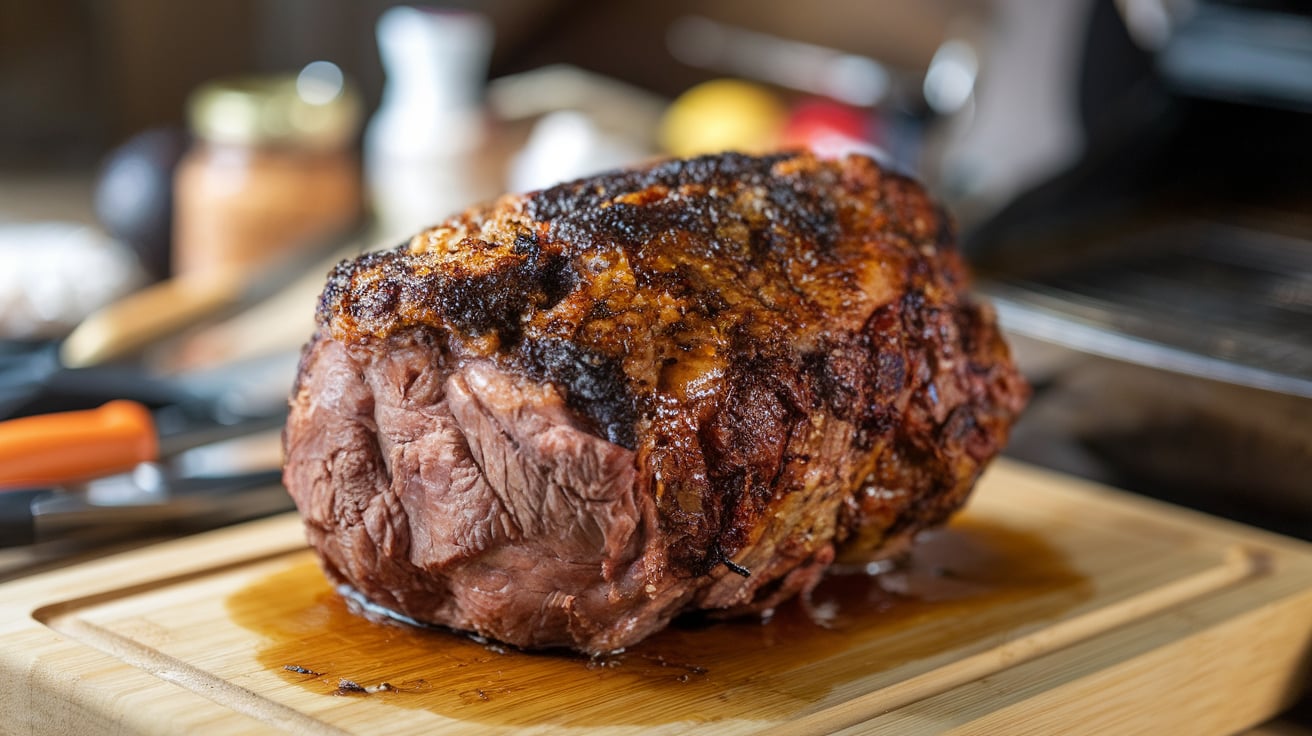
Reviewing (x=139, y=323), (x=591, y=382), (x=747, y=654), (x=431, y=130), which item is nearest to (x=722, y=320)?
(x=591, y=382)

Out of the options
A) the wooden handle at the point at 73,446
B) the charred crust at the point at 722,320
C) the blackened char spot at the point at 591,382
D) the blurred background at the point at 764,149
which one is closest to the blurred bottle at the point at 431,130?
the blurred background at the point at 764,149

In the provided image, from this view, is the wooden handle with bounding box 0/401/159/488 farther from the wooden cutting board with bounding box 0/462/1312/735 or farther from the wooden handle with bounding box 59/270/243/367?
the wooden handle with bounding box 59/270/243/367

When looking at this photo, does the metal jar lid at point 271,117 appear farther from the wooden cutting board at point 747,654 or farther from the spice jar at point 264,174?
the wooden cutting board at point 747,654

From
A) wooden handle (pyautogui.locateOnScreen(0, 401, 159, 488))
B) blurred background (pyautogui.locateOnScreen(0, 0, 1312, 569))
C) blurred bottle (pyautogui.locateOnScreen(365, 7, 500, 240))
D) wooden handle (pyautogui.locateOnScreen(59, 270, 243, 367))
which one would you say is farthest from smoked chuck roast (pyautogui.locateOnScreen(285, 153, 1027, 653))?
blurred bottle (pyautogui.locateOnScreen(365, 7, 500, 240))

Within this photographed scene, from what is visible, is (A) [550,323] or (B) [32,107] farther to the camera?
(B) [32,107]

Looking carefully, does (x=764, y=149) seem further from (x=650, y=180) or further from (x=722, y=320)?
(x=722, y=320)

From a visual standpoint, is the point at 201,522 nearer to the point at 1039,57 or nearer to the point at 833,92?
the point at 1039,57

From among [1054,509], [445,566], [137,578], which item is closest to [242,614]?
[137,578]
